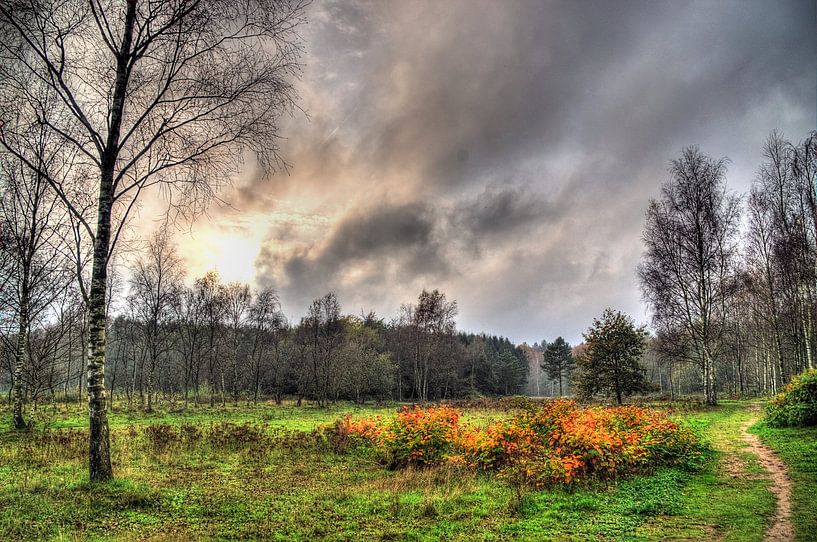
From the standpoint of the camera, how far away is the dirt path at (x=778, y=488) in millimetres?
5602

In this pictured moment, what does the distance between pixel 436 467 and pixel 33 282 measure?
771 inches

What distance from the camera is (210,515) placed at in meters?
6.80

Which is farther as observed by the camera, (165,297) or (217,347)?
(217,347)

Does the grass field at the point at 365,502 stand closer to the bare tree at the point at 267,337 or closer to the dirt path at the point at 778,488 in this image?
the dirt path at the point at 778,488

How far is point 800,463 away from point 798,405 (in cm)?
578

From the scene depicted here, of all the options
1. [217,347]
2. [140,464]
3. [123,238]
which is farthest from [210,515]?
[217,347]

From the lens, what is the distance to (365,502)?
7.73 m

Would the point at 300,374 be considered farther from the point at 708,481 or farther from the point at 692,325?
the point at 708,481

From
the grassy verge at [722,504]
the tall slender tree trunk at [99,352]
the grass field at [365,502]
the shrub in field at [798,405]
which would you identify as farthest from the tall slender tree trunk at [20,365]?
the shrub in field at [798,405]

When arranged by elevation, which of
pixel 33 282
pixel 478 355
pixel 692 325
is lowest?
pixel 478 355

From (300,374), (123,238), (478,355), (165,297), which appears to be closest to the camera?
(123,238)

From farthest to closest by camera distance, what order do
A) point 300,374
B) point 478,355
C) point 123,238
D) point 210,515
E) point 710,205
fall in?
point 478,355 < point 300,374 < point 710,205 < point 123,238 < point 210,515

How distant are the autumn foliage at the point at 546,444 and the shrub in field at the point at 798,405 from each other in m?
5.04

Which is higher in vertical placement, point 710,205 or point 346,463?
point 710,205
